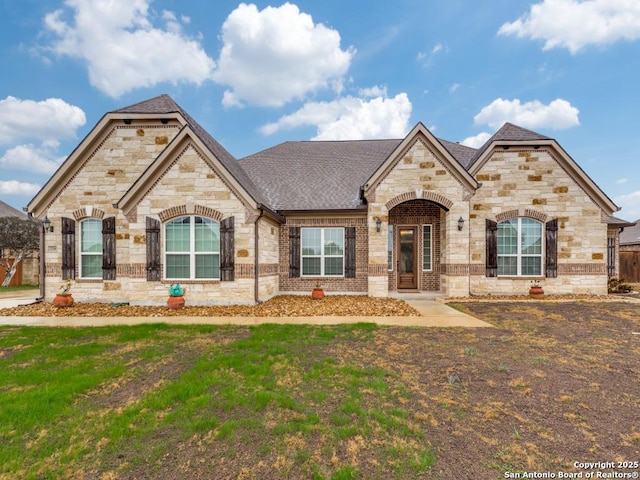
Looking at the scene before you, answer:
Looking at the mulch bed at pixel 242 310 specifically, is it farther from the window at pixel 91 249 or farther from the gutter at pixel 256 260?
the window at pixel 91 249

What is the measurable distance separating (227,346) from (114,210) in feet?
27.2

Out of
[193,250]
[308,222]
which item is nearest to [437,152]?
[308,222]

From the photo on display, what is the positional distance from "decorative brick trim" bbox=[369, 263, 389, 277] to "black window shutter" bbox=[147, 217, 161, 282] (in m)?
7.36

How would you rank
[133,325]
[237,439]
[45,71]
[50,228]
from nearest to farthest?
[237,439]
[133,325]
[50,228]
[45,71]

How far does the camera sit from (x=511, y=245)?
11953mm

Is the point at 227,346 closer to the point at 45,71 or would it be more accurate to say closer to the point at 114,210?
the point at 114,210

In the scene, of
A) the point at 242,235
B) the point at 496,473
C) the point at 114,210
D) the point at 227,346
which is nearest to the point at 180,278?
the point at 242,235

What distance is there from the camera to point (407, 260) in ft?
42.7

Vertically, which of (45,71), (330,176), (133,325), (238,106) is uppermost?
(238,106)

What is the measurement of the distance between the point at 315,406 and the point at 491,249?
10862mm

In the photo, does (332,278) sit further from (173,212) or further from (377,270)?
(173,212)

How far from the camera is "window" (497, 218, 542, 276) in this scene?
11891 mm

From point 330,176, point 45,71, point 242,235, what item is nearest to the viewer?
point 242,235

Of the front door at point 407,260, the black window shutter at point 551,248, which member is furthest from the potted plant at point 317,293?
the black window shutter at point 551,248
